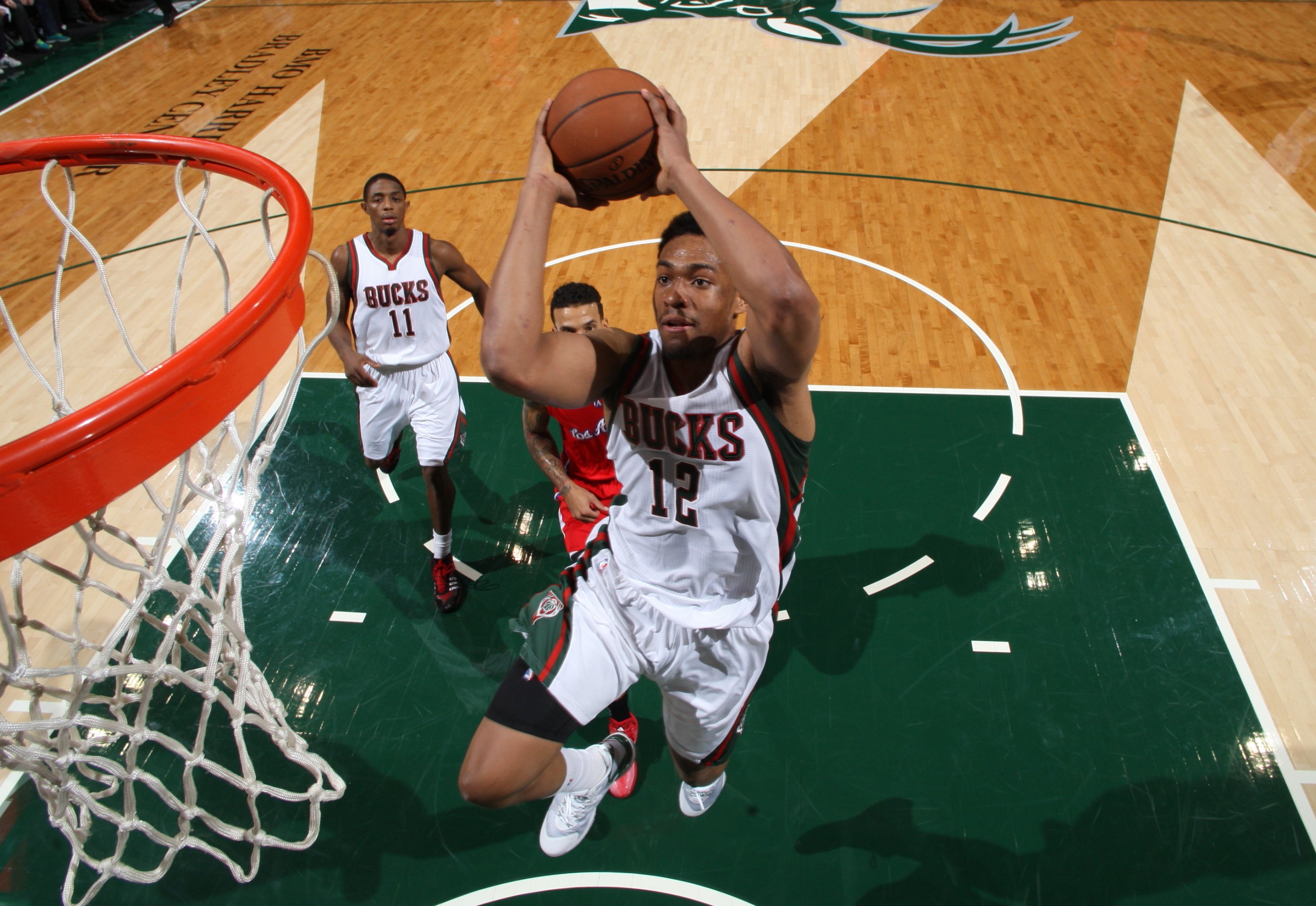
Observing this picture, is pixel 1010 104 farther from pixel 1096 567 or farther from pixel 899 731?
pixel 899 731

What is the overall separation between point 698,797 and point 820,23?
11.4 m

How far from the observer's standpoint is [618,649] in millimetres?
2695

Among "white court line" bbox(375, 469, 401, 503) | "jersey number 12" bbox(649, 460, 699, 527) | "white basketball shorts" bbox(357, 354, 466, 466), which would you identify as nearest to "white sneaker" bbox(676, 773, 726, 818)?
"jersey number 12" bbox(649, 460, 699, 527)

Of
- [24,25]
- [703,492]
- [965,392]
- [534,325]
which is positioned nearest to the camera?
[534,325]

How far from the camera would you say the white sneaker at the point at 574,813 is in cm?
318

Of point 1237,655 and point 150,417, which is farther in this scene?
point 1237,655

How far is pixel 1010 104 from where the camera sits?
9.52 metres

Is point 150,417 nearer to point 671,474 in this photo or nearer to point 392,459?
point 671,474

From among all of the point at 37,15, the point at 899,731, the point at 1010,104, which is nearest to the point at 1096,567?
the point at 899,731

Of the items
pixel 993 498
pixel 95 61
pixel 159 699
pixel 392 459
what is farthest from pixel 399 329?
pixel 95 61

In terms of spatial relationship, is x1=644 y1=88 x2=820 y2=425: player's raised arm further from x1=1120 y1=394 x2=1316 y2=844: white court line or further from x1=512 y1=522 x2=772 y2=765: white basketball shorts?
x1=1120 y1=394 x2=1316 y2=844: white court line

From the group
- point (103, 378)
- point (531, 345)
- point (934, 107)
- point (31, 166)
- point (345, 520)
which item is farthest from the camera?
point (934, 107)

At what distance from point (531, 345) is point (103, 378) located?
5345mm

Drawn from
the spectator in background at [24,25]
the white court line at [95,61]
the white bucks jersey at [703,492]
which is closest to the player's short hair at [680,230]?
the white bucks jersey at [703,492]
